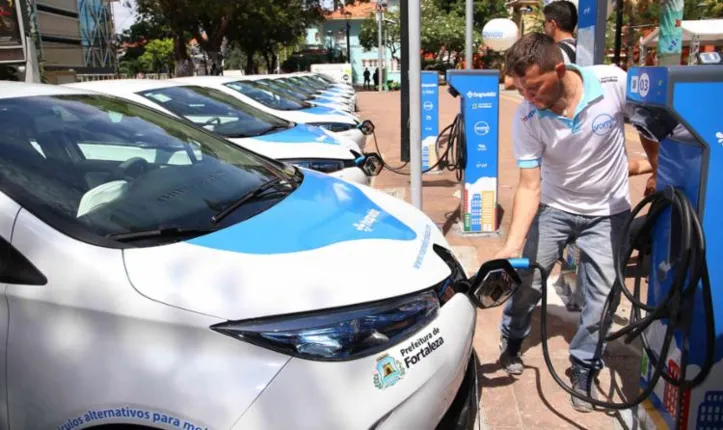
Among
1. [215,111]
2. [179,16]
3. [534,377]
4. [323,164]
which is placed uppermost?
[179,16]

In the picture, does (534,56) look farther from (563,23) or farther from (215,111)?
(215,111)

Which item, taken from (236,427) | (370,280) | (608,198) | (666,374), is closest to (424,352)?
(370,280)

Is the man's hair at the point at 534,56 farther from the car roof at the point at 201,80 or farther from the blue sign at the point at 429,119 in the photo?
the blue sign at the point at 429,119

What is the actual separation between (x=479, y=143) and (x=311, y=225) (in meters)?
3.92

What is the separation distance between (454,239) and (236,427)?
4.52 m

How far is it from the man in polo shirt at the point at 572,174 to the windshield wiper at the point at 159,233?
1425 millimetres

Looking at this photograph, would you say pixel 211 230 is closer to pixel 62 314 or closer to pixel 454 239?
pixel 62 314

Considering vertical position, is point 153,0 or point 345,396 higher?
point 153,0

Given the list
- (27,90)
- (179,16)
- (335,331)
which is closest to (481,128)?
(27,90)

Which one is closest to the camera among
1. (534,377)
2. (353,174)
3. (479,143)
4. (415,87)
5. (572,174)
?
(572,174)

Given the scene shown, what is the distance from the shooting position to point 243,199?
252 cm

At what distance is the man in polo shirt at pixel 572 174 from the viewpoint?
288 centimetres

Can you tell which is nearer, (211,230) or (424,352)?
(424,352)

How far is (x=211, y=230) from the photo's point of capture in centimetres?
219
